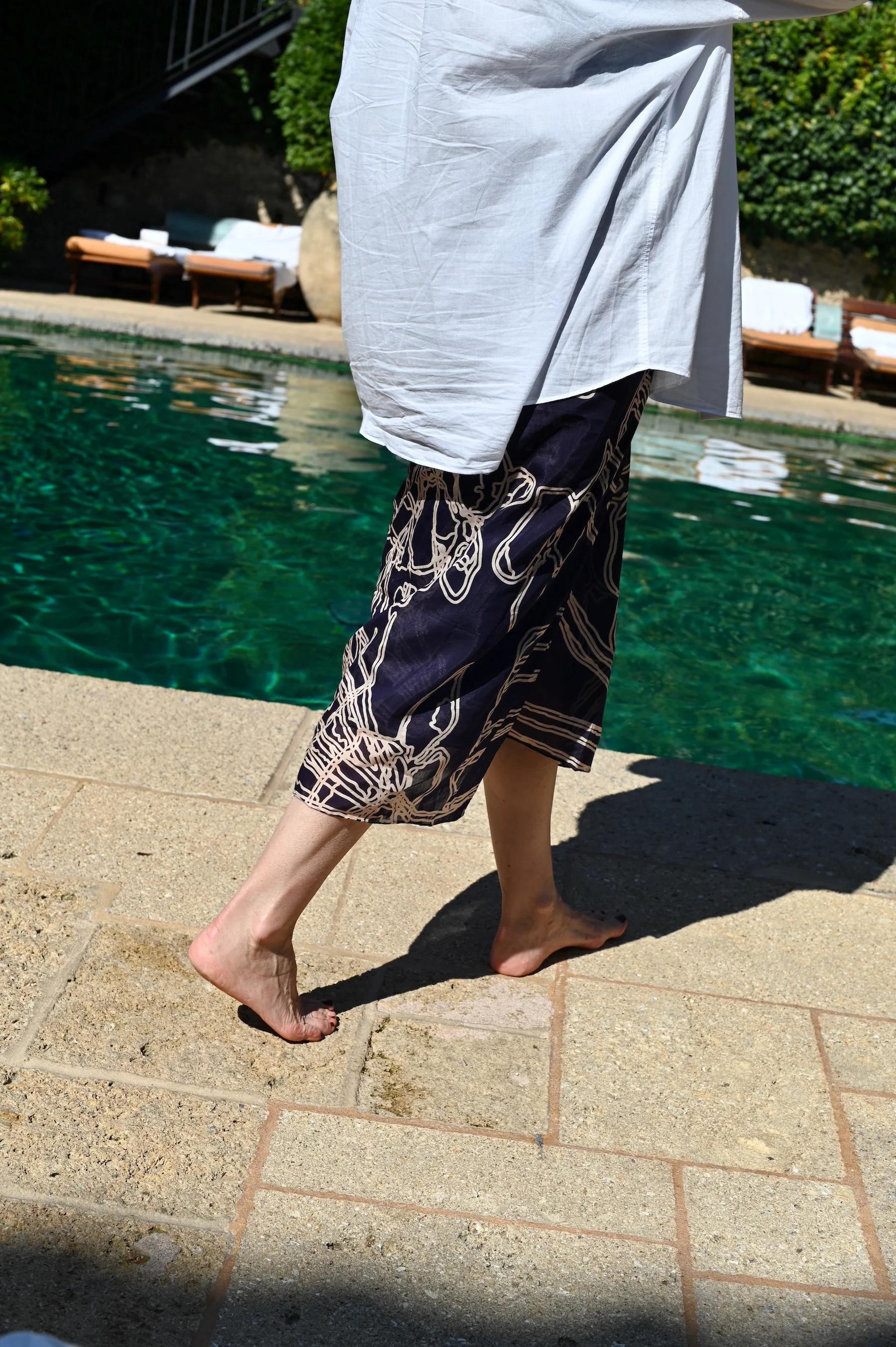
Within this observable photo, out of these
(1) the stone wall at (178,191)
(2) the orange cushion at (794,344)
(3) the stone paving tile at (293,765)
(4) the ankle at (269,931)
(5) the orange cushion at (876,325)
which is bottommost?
(3) the stone paving tile at (293,765)

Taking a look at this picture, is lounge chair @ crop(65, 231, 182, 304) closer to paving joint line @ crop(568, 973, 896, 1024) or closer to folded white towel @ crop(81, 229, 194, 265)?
folded white towel @ crop(81, 229, 194, 265)

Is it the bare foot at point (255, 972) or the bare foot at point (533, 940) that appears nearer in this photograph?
the bare foot at point (255, 972)

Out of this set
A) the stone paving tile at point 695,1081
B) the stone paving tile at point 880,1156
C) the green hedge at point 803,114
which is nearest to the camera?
the stone paving tile at point 880,1156

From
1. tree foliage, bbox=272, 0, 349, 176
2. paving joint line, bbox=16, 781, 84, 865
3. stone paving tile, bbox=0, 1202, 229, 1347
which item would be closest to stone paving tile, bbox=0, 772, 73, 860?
paving joint line, bbox=16, 781, 84, 865

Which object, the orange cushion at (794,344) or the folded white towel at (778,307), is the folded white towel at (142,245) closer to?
the orange cushion at (794,344)

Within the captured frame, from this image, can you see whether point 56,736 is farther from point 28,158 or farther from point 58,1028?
point 28,158

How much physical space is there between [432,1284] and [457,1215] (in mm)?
110

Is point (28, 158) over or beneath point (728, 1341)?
over

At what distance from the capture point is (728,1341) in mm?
1239

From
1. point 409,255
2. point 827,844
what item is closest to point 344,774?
point 409,255

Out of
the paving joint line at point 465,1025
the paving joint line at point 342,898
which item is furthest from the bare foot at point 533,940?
the paving joint line at point 342,898

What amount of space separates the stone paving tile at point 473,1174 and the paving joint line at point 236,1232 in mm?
11

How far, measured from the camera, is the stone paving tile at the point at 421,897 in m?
1.97

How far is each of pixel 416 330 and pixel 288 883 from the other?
2.32 feet
